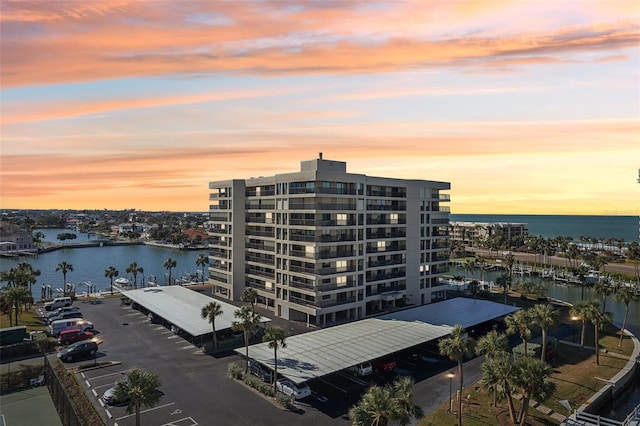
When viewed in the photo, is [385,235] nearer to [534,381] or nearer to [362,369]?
[362,369]

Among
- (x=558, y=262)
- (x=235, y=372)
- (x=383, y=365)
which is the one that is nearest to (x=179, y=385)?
(x=235, y=372)

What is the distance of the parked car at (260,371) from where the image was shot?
160 ft

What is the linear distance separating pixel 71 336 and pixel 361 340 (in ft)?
141

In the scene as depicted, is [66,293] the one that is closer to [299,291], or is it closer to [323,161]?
[299,291]

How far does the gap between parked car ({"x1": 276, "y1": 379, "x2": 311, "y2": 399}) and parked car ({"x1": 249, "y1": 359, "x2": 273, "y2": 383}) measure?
2.98 metres

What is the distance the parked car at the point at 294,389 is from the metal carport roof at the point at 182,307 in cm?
1725

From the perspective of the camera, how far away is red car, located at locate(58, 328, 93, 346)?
62.2 meters

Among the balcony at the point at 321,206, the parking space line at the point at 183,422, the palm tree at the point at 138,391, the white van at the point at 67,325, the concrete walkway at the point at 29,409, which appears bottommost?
the concrete walkway at the point at 29,409

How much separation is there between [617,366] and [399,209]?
4306 centimetres

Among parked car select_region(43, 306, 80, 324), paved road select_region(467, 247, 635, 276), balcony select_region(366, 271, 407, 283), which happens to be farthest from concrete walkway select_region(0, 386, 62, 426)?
paved road select_region(467, 247, 635, 276)

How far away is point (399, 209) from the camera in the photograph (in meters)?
85.2

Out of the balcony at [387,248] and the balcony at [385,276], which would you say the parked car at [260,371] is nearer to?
the balcony at [385,276]

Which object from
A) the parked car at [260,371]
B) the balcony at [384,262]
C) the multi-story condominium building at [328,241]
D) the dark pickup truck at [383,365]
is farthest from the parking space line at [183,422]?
the balcony at [384,262]

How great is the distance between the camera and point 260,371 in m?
49.7
